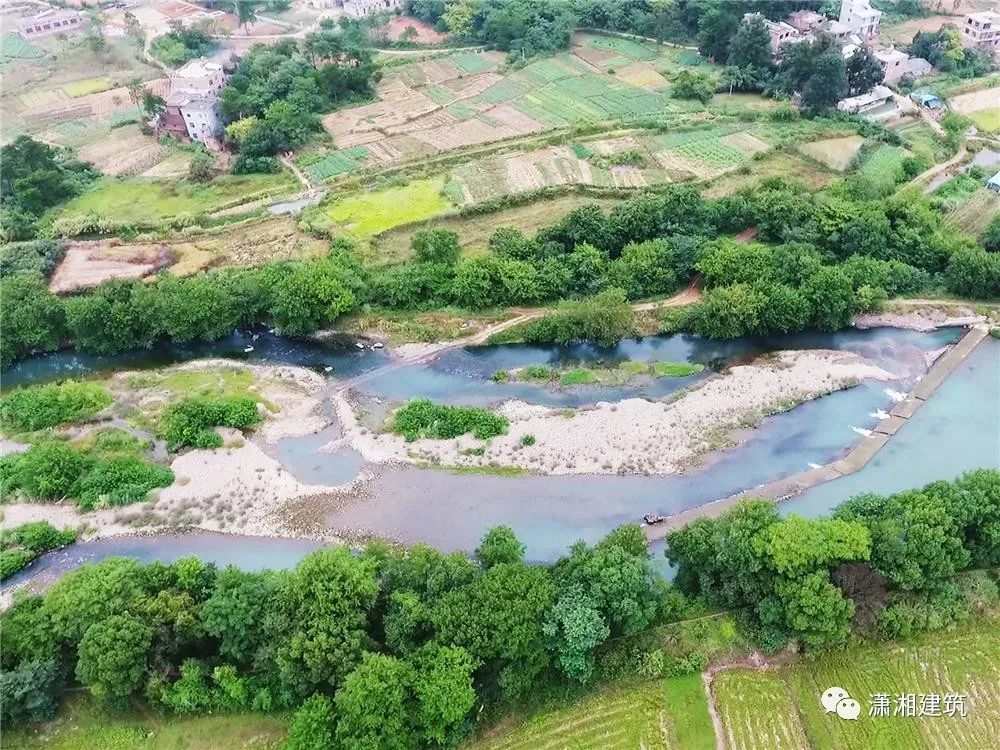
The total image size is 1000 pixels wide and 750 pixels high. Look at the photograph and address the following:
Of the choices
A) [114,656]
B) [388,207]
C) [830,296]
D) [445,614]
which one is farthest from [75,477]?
[830,296]

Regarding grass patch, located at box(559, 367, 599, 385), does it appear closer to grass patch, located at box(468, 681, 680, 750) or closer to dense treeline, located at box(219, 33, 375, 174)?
grass patch, located at box(468, 681, 680, 750)

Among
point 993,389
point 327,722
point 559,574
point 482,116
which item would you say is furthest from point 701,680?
point 482,116

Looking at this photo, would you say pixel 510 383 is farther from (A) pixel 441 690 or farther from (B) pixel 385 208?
(B) pixel 385 208

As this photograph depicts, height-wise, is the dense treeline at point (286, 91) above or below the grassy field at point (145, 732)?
above

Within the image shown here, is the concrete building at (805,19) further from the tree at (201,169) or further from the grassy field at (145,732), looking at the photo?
the grassy field at (145,732)

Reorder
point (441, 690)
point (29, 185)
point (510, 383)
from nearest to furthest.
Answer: point (441, 690) → point (510, 383) → point (29, 185)

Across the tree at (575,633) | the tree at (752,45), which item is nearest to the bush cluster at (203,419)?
the tree at (575,633)
